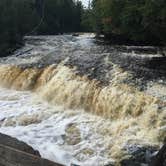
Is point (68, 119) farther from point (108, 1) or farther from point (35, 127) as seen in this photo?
point (108, 1)

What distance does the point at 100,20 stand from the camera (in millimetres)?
27359

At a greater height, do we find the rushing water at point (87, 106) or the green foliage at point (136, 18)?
the green foliage at point (136, 18)

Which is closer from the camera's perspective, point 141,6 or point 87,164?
point 87,164

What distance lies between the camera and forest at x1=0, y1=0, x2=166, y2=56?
19141 millimetres

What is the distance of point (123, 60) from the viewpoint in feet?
51.1

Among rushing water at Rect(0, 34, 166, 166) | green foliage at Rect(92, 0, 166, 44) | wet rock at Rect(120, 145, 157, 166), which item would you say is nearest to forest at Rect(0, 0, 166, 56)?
green foliage at Rect(92, 0, 166, 44)

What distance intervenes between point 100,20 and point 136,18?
701 centimetres

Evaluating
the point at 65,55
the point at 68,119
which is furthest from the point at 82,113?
the point at 65,55

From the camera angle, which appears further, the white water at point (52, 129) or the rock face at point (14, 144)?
the white water at point (52, 129)

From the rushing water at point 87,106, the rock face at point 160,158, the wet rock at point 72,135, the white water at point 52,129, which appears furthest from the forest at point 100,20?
the rock face at point 160,158

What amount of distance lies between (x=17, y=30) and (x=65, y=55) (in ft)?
39.7

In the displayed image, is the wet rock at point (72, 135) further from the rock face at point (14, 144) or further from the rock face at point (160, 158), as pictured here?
the rock face at point (14, 144)

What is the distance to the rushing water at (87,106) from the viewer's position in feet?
33.1

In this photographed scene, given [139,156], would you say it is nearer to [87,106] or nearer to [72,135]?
[72,135]
